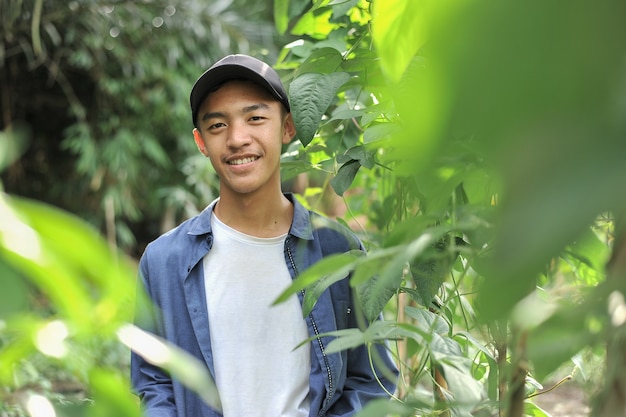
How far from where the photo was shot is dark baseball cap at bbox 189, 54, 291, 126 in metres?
1.57

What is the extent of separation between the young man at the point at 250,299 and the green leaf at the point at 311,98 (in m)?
0.47

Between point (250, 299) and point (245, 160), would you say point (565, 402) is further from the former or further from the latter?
point (245, 160)

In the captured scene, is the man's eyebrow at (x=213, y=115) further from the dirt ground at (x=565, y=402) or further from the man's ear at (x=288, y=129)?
the dirt ground at (x=565, y=402)

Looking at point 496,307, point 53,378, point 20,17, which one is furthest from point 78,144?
point 496,307

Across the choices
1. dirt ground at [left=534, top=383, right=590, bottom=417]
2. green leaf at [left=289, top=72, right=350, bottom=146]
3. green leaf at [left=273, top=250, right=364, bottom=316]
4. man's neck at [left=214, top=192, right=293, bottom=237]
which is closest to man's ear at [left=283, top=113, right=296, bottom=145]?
man's neck at [left=214, top=192, right=293, bottom=237]

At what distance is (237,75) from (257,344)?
1.75 feet

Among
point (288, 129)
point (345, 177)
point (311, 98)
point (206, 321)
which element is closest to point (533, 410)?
point (345, 177)

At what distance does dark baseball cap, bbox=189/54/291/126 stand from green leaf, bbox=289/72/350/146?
47cm

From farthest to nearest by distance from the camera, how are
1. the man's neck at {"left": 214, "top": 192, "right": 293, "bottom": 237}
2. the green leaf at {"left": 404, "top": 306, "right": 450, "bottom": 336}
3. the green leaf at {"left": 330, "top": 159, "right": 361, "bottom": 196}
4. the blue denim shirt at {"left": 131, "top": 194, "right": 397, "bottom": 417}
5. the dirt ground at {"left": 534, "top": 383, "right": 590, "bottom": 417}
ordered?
the dirt ground at {"left": 534, "top": 383, "right": 590, "bottom": 417} < the man's neck at {"left": 214, "top": 192, "right": 293, "bottom": 237} < the blue denim shirt at {"left": 131, "top": 194, "right": 397, "bottom": 417} < the green leaf at {"left": 330, "top": 159, "right": 361, "bottom": 196} < the green leaf at {"left": 404, "top": 306, "right": 450, "bottom": 336}

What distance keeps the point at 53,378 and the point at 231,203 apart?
8.82ft

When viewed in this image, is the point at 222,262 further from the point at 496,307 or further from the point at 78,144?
the point at 78,144

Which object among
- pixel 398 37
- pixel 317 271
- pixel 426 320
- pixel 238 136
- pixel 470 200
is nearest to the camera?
pixel 398 37

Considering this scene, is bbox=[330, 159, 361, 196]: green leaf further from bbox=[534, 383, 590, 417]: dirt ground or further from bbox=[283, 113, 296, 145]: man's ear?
bbox=[534, 383, 590, 417]: dirt ground

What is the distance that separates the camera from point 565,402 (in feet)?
12.2
